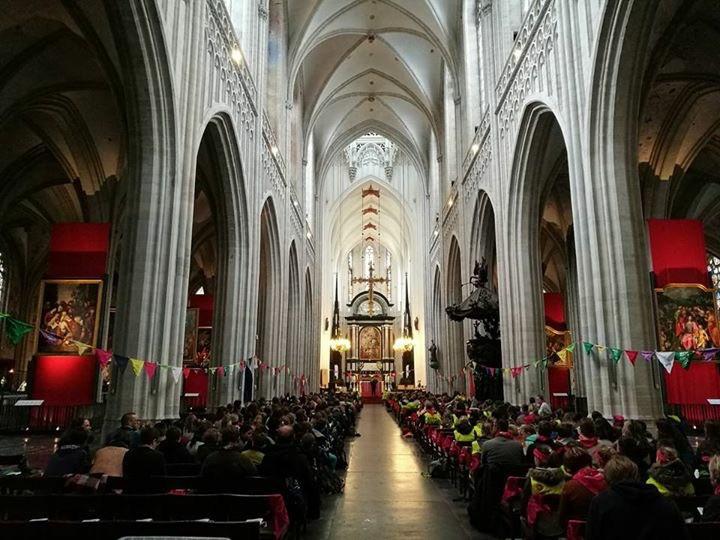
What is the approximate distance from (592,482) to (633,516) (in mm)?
1337

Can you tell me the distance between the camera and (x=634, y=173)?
9055 mm

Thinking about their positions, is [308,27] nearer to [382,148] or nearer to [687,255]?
[687,255]

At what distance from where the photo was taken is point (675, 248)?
38.0 ft

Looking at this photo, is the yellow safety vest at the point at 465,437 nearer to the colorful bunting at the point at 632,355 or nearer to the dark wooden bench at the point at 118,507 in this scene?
the colorful bunting at the point at 632,355

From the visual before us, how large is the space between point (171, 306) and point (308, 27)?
16912mm

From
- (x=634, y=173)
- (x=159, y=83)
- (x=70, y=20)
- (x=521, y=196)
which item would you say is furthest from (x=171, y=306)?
(x=521, y=196)

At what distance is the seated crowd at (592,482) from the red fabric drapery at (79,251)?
10.0 m

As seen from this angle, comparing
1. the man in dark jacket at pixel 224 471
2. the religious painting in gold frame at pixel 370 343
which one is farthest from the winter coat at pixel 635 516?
the religious painting in gold frame at pixel 370 343

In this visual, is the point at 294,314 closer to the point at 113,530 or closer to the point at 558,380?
the point at 558,380

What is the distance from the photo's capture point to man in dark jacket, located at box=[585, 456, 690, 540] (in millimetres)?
2588

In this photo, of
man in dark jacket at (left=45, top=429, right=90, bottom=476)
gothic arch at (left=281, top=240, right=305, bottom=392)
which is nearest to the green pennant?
man in dark jacket at (left=45, top=429, right=90, bottom=476)

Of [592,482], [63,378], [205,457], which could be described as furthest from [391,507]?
[63,378]

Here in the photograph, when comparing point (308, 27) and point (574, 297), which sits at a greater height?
point (308, 27)

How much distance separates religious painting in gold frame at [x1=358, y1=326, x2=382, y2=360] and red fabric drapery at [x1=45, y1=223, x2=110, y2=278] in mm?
34724
